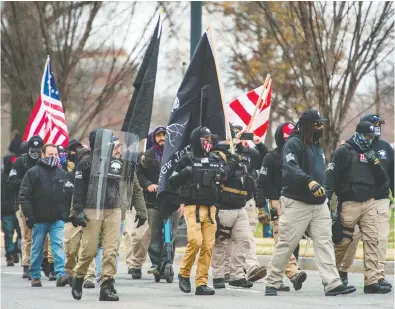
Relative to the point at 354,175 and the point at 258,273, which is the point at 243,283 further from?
the point at 354,175

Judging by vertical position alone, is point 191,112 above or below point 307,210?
above

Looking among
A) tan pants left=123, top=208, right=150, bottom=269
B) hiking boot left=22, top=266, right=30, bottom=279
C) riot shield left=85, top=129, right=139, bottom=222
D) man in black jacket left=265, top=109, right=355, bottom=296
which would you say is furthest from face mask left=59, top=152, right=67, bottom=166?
man in black jacket left=265, top=109, right=355, bottom=296

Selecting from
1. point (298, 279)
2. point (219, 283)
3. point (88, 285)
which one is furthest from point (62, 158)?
point (298, 279)

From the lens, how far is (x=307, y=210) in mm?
13266

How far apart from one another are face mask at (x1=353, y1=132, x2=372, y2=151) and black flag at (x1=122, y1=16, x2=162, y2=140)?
234 cm

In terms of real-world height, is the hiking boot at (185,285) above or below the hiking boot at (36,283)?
above

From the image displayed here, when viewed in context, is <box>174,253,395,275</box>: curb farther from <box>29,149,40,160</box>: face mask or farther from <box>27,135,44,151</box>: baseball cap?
<box>27,135,44,151</box>: baseball cap

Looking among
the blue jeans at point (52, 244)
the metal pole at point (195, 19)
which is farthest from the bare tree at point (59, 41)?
the blue jeans at point (52, 244)

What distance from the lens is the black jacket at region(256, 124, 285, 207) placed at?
1483 centimetres

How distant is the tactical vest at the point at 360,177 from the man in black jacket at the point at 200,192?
1.46 m

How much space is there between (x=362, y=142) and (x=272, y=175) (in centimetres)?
144

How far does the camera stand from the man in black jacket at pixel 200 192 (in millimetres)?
13609

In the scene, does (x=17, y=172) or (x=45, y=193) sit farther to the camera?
(x=17, y=172)

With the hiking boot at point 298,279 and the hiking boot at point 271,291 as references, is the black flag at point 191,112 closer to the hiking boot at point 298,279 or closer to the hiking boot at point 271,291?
the hiking boot at point 298,279
